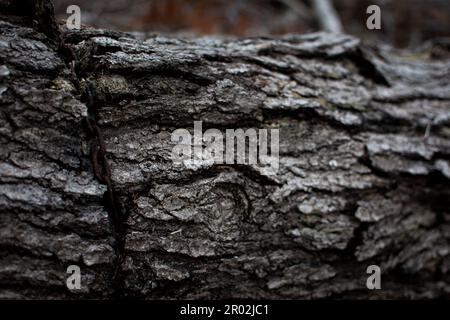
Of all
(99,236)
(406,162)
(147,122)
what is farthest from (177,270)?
(406,162)

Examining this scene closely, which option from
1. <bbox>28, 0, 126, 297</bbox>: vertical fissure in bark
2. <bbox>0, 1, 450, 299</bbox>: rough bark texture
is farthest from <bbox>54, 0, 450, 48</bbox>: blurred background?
<bbox>28, 0, 126, 297</bbox>: vertical fissure in bark

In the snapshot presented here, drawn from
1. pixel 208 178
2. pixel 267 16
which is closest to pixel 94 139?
pixel 208 178

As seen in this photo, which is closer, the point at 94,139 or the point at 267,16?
the point at 94,139

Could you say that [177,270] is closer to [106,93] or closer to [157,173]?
[157,173]

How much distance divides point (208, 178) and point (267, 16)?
297cm

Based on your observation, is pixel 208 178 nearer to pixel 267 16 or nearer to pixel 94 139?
pixel 94 139

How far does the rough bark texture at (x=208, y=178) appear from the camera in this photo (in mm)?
1163

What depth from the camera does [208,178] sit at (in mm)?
1316

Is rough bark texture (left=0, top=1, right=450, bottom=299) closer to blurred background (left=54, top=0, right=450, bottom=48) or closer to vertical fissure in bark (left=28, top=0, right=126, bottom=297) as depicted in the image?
vertical fissure in bark (left=28, top=0, right=126, bottom=297)

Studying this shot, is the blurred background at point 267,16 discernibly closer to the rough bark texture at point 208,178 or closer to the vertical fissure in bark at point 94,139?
the rough bark texture at point 208,178

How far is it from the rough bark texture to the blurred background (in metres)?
1.75

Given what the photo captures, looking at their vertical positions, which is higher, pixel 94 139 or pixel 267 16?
pixel 267 16

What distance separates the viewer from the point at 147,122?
131cm

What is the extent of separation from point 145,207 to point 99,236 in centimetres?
17
